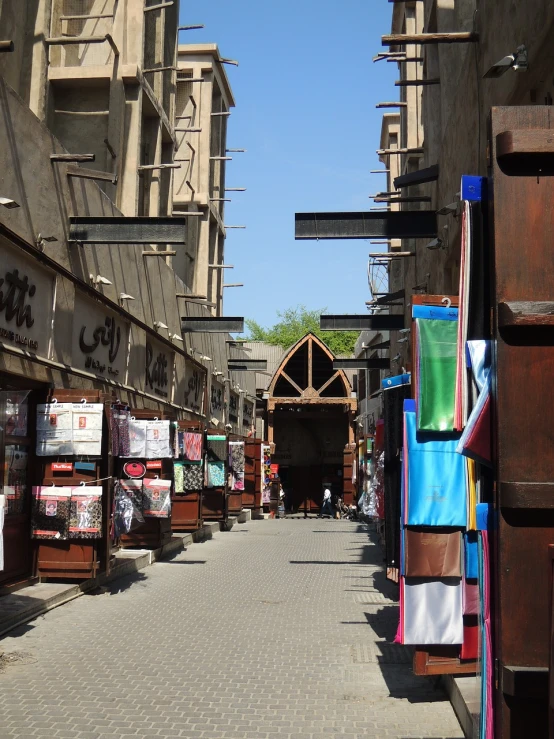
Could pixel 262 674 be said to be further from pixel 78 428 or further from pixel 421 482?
pixel 78 428

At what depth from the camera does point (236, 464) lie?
22.3 m

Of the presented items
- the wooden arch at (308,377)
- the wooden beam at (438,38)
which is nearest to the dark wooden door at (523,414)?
the wooden beam at (438,38)

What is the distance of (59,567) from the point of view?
10242 mm

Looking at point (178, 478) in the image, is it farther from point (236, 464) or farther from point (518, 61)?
point (518, 61)

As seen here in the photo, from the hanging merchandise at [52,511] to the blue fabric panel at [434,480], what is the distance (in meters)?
5.35

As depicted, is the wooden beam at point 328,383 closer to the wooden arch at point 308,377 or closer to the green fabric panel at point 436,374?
the wooden arch at point 308,377

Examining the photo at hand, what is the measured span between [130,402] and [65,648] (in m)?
8.30

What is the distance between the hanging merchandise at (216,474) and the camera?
1930 cm

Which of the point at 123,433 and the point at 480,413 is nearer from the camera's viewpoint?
the point at 480,413

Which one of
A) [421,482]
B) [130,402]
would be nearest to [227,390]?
[130,402]

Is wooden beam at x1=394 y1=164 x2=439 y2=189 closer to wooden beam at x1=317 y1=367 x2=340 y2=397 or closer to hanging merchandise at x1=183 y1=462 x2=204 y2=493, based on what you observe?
hanging merchandise at x1=183 y1=462 x2=204 y2=493

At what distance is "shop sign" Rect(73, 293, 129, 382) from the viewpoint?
1250 cm

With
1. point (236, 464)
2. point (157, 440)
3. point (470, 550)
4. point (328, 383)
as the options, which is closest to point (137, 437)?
point (157, 440)

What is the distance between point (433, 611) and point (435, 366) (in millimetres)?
1906
